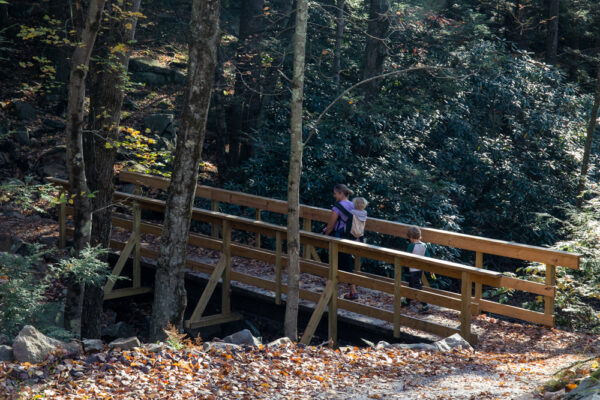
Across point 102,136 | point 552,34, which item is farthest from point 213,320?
point 552,34

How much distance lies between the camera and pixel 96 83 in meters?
9.52

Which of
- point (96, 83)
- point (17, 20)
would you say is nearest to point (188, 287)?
point (96, 83)

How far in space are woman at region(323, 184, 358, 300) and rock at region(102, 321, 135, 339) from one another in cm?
436

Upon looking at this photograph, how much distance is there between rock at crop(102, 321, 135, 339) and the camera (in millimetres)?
11164

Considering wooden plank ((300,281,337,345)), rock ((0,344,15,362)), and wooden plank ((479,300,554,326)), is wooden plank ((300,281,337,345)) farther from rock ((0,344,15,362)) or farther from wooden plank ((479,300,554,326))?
rock ((0,344,15,362))

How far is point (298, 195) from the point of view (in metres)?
8.49

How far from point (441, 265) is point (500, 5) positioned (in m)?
14.7

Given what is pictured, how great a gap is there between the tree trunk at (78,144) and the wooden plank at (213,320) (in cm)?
182

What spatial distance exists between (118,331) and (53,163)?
680 cm

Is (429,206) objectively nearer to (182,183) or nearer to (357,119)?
(357,119)

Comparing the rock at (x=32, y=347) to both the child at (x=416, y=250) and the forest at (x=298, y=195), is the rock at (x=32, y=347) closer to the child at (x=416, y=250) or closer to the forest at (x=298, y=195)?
the forest at (x=298, y=195)

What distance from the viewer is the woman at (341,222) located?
969cm

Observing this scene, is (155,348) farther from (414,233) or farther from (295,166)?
(414,233)

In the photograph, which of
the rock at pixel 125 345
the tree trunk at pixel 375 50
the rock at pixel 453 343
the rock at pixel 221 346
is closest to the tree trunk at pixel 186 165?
the rock at pixel 221 346
